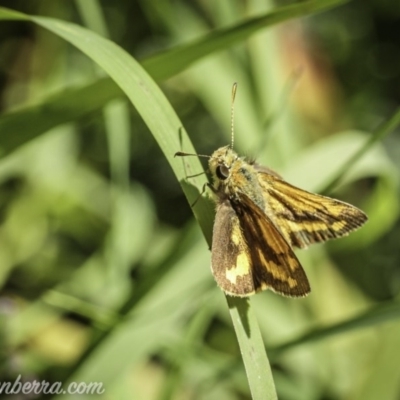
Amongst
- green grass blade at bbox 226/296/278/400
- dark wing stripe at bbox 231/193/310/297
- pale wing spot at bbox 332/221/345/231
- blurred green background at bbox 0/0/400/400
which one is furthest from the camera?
blurred green background at bbox 0/0/400/400

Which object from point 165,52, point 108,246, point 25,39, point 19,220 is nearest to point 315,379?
point 108,246

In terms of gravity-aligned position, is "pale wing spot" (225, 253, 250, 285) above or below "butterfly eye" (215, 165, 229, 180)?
below

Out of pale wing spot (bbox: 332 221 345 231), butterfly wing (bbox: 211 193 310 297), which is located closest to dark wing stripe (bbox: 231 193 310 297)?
butterfly wing (bbox: 211 193 310 297)

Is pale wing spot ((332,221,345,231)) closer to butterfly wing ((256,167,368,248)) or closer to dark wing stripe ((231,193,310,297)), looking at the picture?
butterfly wing ((256,167,368,248))

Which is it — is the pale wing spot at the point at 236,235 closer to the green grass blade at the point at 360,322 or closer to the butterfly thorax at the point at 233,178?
the butterfly thorax at the point at 233,178

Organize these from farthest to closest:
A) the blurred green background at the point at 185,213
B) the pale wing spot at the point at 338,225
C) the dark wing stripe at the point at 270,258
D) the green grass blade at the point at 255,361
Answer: the blurred green background at the point at 185,213 → the pale wing spot at the point at 338,225 → the dark wing stripe at the point at 270,258 → the green grass blade at the point at 255,361

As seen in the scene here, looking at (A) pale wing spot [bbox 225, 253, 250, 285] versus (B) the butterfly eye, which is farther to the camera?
(B) the butterfly eye

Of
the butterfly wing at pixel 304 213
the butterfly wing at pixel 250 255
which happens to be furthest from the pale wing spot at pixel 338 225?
the butterfly wing at pixel 250 255
